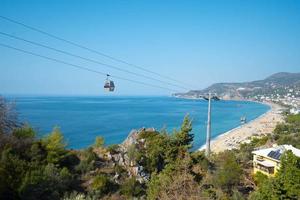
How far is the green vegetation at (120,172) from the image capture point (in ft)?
44.4

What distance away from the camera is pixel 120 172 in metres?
19.0

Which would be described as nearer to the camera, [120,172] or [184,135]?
[120,172]

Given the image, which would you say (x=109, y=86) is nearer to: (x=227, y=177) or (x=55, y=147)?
(x=55, y=147)

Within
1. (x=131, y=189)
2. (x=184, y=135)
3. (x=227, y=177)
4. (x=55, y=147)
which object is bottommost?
(x=227, y=177)

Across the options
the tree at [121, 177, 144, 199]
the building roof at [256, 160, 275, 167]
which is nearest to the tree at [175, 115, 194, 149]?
the tree at [121, 177, 144, 199]

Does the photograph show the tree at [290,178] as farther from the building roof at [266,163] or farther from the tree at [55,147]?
the building roof at [266,163]

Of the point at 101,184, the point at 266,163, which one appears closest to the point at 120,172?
the point at 101,184

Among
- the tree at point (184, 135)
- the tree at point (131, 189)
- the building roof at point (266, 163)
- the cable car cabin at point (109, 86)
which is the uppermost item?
the cable car cabin at point (109, 86)

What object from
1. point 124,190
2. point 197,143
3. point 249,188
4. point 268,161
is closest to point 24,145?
point 124,190

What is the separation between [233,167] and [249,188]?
2.18 m

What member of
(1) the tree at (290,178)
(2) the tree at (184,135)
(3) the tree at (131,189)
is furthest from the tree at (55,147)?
(1) the tree at (290,178)

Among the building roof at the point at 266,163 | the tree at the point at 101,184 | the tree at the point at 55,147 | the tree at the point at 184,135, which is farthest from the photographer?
the building roof at the point at 266,163

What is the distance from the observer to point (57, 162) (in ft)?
57.9

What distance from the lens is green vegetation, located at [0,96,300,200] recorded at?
13.5 meters
